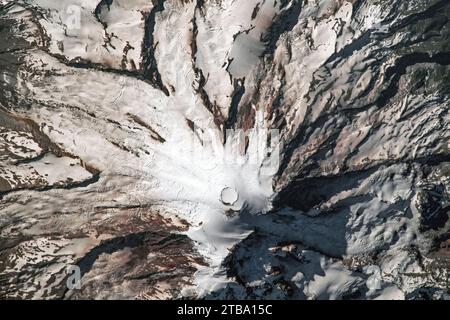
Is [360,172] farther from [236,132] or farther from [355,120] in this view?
[236,132]

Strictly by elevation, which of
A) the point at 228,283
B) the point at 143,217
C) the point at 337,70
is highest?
the point at 337,70

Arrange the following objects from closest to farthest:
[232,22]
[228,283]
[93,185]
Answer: [228,283], [93,185], [232,22]

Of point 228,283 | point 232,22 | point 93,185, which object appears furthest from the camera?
point 232,22

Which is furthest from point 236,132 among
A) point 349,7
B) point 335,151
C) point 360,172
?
point 349,7

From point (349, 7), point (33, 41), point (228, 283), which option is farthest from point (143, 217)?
point (349, 7)

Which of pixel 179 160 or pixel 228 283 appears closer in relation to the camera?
pixel 228 283

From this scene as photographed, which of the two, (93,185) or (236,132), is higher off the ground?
(236,132)

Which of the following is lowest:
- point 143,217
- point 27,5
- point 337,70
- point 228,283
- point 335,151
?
point 228,283

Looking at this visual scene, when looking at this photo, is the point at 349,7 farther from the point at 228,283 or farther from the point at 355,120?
the point at 228,283

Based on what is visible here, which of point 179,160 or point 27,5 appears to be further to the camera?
point 179,160
